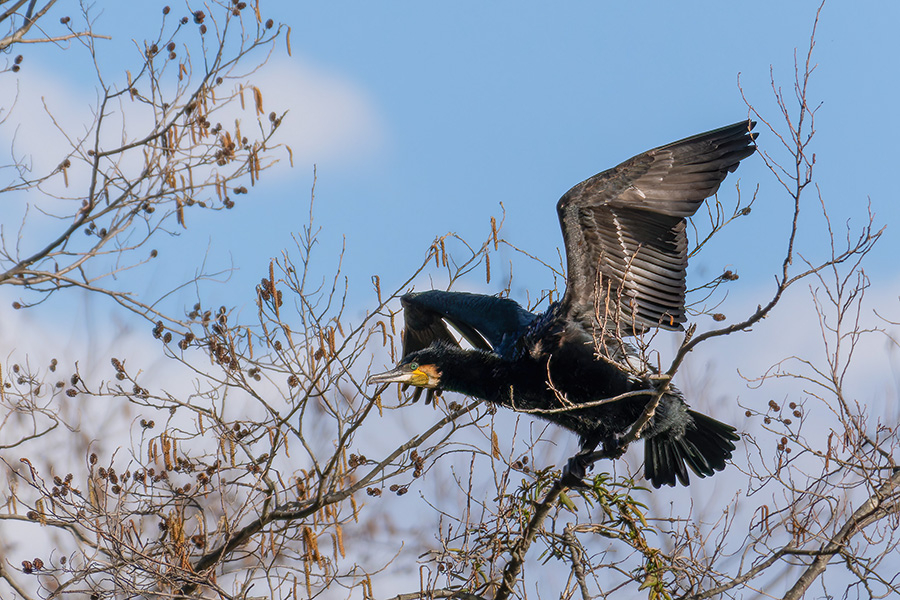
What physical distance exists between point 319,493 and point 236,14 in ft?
10.1

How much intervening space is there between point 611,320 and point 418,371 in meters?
0.91

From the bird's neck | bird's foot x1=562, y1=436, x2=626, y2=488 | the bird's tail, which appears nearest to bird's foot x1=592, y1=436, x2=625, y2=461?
bird's foot x1=562, y1=436, x2=626, y2=488

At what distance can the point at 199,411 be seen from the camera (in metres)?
4.50

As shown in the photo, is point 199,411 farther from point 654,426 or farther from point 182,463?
point 654,426

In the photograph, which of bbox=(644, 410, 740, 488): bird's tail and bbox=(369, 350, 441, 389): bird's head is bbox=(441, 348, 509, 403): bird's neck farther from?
bbox=(644, 410, 740, 488): bird's tail

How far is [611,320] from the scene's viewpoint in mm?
4438

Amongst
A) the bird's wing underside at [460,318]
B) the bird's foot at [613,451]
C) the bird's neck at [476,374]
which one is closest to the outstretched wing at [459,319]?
the bird's wing underside at [460,318]

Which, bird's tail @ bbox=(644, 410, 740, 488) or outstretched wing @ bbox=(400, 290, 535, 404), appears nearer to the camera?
bird's tail @ bbox=(644, 410, 740, 488)

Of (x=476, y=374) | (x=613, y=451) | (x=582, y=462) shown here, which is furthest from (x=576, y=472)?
(x=476, y=374)

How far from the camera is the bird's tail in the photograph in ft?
14.9

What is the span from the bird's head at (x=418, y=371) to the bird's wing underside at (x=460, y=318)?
1.02 ft

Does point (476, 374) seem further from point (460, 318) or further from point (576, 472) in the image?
point (576, 472)

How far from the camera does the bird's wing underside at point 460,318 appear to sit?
469cm

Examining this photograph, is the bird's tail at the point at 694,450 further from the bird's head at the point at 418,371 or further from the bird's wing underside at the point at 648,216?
the bird's head at the point at 418,371
